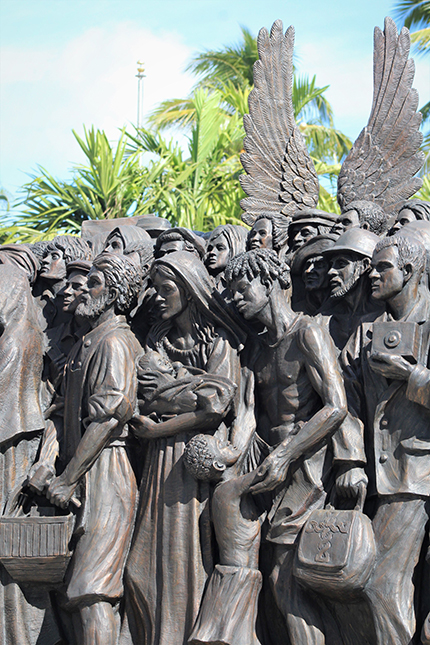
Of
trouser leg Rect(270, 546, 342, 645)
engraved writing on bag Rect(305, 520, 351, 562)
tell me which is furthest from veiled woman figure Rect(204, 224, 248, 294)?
trouser leg Rect(270, 546, 342, 645)

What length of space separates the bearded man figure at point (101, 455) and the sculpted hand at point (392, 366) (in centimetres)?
168

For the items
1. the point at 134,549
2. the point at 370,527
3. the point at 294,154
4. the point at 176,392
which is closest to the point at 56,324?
the point at 176,392

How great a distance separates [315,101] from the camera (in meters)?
19.4

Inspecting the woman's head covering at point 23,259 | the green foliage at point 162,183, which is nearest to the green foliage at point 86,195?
the green foliage at point 162,183

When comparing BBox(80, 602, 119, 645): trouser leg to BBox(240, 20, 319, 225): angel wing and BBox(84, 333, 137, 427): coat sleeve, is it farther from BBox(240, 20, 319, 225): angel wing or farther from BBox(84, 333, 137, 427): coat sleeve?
BBox(240, 20, 319, 225): angel wing

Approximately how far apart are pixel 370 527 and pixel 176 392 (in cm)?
159

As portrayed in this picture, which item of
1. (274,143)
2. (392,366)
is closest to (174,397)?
(392,366)

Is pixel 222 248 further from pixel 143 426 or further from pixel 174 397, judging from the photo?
pixel 143 426

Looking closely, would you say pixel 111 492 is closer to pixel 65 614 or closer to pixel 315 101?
pixel 65 614

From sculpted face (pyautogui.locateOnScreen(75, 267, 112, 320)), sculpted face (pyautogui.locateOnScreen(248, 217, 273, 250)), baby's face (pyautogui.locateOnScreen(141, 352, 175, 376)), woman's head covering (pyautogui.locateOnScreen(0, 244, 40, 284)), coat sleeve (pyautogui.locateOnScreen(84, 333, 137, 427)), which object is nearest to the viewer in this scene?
coat sleeve (pyautogui.locateOnScreen(84, 333, 137, 427))

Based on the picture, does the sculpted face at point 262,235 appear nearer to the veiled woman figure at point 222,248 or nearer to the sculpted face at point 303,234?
the veiled woman figure at point 222,248

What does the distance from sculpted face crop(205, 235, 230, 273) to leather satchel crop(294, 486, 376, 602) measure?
A: 6.93 feet

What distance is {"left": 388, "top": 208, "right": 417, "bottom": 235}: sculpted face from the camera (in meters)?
6.39

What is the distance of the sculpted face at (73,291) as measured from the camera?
661 centimetres
